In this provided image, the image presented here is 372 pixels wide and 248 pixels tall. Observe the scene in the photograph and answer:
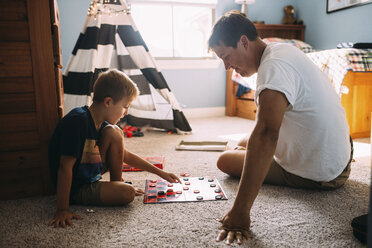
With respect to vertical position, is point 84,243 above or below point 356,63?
below

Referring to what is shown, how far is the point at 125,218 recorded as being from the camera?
1071 mm

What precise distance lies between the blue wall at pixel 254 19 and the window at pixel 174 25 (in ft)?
0.67

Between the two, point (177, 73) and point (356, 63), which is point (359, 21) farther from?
point (177, 73)

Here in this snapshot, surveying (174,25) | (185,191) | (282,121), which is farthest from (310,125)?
(174,25)

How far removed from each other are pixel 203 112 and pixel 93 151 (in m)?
2.48

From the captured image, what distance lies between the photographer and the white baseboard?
3488mm

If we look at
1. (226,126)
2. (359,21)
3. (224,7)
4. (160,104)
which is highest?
(224,7)

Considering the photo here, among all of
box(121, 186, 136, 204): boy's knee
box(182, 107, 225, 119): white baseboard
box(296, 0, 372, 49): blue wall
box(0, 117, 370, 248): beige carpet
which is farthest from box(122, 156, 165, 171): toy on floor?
box(296, 0, 372, 49): blue wall

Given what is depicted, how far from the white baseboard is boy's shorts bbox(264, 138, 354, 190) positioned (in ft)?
7.19

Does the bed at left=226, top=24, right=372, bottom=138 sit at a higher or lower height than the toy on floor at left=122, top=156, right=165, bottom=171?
higher

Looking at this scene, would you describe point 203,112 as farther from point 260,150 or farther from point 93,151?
point 260,150

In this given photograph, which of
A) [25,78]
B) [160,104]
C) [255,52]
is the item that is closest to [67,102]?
[160,104]

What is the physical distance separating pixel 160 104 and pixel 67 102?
761 millimetres

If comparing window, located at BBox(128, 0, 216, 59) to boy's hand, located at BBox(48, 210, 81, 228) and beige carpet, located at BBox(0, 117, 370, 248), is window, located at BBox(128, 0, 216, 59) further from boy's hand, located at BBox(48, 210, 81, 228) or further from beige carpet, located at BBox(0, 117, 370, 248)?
boy's hand, located at BBox(48, 210, 81, 228)
